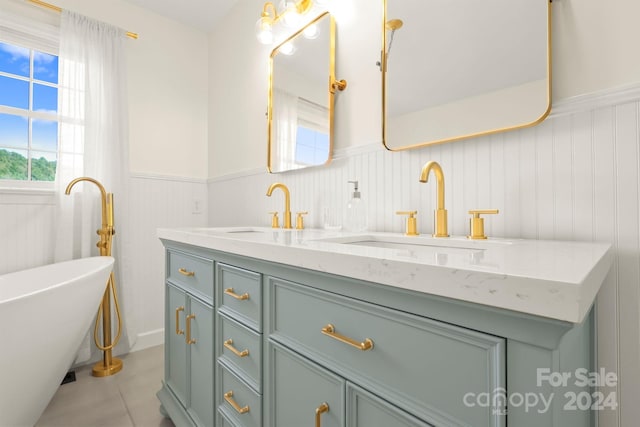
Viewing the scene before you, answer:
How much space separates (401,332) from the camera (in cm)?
56

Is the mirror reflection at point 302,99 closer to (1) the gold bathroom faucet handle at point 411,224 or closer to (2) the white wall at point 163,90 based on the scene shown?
(1) the gold bathroom faucet handle at point 411,224

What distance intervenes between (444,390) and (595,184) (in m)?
0.71

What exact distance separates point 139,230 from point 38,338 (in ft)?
4.20

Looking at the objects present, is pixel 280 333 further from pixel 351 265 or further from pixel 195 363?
pixel 195 363

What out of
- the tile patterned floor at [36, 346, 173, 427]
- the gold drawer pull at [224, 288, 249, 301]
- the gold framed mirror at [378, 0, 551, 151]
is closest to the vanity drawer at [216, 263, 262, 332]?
the gold drawer pull at [224, 288, 249, 301]

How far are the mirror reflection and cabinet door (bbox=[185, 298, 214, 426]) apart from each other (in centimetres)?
89

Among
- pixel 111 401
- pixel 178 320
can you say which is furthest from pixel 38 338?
pixel 111 401

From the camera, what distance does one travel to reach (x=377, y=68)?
4.49ft

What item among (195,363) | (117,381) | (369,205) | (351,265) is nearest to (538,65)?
(369,205)

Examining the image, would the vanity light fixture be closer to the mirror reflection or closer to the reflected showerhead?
the mirror reflection

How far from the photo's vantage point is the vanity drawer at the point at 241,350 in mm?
929

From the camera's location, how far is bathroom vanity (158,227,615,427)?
1.32 ft

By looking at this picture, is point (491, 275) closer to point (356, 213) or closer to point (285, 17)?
point (356, 213)

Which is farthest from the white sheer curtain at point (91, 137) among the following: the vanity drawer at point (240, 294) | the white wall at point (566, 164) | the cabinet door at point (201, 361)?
the white wall at point (566, 164)
